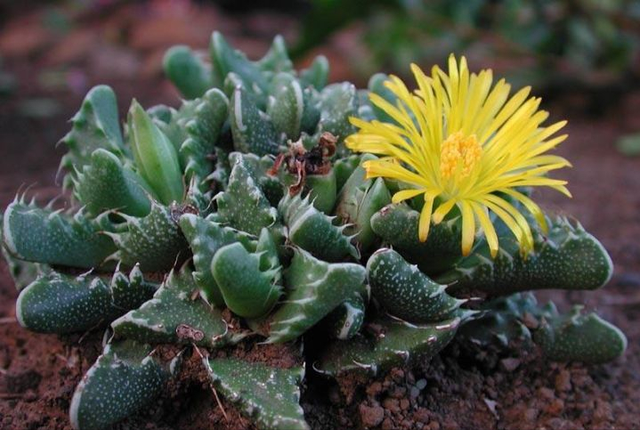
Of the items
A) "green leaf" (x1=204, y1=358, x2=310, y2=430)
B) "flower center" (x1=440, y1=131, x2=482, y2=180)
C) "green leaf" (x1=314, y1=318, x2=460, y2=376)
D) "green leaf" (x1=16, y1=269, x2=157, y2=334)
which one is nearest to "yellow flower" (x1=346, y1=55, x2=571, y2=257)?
"flower center" (x1=440, y1=131, x2=482, y2=180)

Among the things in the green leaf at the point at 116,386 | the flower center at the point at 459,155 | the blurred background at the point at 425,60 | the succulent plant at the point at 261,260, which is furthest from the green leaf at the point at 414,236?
the blurred background at the point at 425,60

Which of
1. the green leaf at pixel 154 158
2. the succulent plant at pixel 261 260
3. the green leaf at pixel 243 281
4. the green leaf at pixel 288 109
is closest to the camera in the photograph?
the green leaf at pixel 243 281

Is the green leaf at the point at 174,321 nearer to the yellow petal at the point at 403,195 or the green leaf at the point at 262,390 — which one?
the green leaf at the point at 262,390

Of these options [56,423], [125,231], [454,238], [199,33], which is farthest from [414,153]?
[199,33]

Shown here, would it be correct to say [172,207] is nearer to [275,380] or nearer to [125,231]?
[125,231]

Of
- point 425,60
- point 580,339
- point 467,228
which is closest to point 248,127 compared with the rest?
point 467,228

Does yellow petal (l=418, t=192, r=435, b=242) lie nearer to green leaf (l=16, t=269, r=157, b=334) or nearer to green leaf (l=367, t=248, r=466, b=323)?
green leaf (l=367, t=248, r=466, b=323)

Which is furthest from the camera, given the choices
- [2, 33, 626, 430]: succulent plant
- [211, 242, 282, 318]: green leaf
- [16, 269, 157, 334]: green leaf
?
[16, 269, 157, 334]: green leaf
